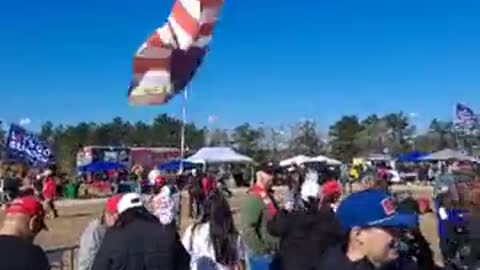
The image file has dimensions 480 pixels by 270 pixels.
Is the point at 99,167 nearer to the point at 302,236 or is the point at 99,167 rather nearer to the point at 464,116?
the point at 464,116

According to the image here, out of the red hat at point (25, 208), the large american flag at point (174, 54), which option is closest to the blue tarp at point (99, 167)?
the large american flag at point (174, 54)

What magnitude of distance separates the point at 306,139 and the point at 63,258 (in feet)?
280

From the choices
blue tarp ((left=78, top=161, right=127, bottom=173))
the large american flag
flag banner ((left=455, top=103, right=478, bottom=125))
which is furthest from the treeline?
the large american flag

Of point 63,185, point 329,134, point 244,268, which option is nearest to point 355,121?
point 329,134

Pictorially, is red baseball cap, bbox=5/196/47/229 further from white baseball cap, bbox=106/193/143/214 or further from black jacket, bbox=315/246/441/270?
black jacket, bbox=315/246/441/270

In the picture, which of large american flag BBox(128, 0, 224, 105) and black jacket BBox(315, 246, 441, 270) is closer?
black jacket BBox(315, 246, 441, 270)

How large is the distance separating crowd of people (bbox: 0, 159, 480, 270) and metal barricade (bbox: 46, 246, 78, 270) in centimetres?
398

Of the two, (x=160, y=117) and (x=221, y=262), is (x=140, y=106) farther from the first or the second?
(x=160, y=117)

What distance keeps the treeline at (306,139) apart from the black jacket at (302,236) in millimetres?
79028

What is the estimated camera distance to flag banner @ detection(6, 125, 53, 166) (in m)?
21.7

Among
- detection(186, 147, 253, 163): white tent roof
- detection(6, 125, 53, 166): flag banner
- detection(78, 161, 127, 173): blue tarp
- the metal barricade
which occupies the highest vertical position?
detection(78, 161, 127, 173): blue tarp

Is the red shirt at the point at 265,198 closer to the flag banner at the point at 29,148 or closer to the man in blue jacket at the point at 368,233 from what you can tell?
the man in blue jacket at the point at 368,233

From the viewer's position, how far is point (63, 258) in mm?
13000

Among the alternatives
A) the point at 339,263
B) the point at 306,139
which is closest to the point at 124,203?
the point at 339,263
